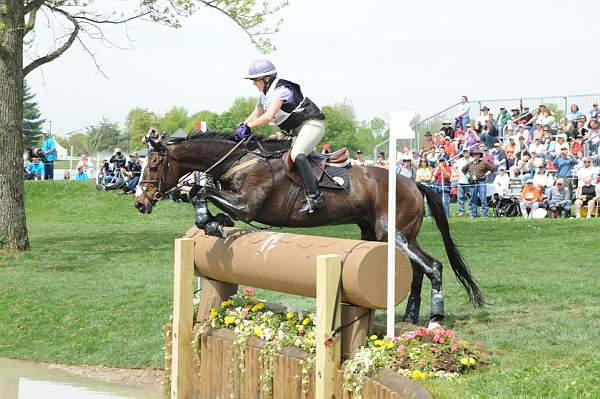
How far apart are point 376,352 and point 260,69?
139 inches

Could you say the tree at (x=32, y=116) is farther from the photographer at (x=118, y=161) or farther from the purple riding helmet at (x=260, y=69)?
the purple riding helmet at (x=260, y=69)

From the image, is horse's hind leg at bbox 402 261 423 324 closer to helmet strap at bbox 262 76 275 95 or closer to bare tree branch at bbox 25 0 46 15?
helmet strap at bbox 262 76 275 95

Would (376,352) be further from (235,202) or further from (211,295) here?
(235,202)

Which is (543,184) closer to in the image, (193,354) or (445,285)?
(445,285)

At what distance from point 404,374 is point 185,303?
9.57ft

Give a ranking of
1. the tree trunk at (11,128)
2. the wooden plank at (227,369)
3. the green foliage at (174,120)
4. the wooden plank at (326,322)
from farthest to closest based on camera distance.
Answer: the green foliage at (174,120) < the tree trunk at (11,128) < the wooden plank at (227,369) < the wooden plank at (326,322)

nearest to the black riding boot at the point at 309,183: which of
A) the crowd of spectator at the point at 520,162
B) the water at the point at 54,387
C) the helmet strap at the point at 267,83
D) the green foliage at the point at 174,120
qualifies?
the helmet strap at the point at 267,83

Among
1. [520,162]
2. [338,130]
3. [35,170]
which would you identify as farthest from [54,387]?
[338,130]

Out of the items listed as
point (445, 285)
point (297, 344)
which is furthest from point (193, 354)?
point (445, 285)

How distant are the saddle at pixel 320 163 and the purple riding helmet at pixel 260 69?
834 millimetres

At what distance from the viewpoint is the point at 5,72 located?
60.7 feet

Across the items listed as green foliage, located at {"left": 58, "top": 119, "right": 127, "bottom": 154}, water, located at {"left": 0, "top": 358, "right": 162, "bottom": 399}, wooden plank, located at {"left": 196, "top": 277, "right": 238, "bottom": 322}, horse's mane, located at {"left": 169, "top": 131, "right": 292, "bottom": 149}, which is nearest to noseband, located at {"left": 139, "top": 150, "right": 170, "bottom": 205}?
horse's mane, located at {"left": 169, "top": 131, "right": 292, "bottom": 149}

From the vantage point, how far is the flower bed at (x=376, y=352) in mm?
6426

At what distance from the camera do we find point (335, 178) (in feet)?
31.3
